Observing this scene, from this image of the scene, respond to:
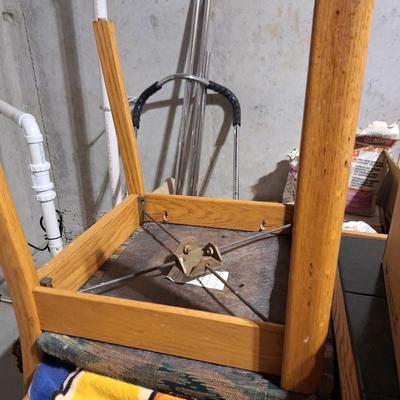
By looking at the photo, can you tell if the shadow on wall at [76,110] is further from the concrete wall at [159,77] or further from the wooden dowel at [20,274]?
the wooden dowel at [20,274]

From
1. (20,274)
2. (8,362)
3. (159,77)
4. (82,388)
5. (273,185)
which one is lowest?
(8,362)

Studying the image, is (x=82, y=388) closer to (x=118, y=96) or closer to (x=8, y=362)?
(x=118, y=96)

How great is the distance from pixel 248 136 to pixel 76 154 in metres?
0.91

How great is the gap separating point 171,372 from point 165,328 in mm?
58

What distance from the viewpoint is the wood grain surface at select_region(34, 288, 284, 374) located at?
1.33 feet

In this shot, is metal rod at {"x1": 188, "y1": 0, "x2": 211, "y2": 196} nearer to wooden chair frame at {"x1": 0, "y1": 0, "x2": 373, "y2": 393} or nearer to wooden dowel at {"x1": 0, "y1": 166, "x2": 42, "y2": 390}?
wooden chair frame at {"x1": 0, "y1": 0, "x2": 373, "y2": 393}

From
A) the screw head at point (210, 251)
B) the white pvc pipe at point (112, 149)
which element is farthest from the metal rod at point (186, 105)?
the screw head at point (210, 251)

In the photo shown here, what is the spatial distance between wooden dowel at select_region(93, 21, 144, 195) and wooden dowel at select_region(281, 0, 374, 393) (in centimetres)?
59

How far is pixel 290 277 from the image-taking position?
35cm

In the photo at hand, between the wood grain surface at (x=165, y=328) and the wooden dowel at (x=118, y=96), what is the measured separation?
0.43 metres

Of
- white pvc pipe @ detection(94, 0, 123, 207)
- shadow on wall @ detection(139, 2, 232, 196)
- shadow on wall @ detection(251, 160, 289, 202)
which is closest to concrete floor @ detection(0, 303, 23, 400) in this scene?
white pvc pipe @ detection(94, 0, 123, 207)

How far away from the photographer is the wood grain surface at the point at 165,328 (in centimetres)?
41

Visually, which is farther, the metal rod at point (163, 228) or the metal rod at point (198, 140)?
the metal rod at point (198, 140)

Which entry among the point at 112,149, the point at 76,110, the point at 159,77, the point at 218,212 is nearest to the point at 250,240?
the point at 218,212
